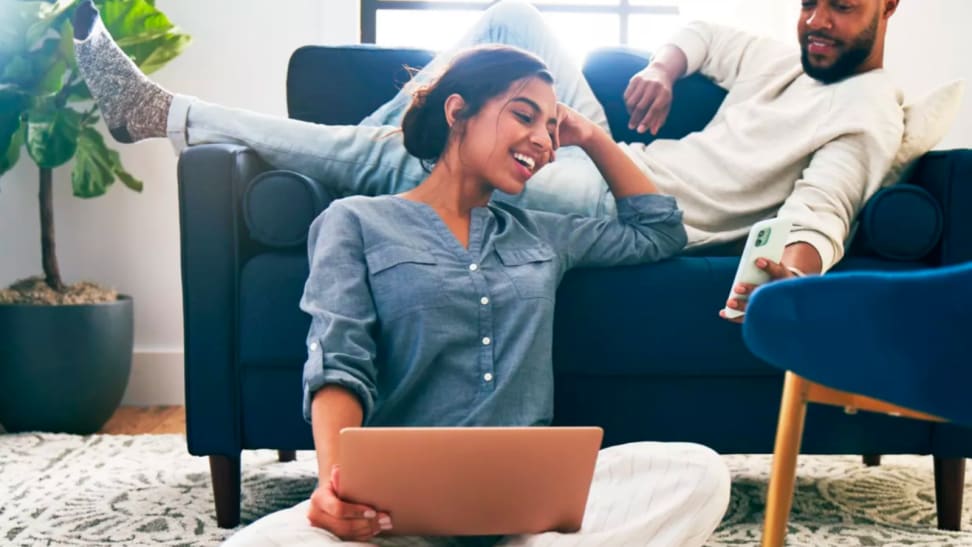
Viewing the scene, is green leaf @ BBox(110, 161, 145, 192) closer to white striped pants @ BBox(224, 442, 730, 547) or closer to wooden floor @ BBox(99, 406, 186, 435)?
wooden floor @ BBox(99, 406, 186, 435)

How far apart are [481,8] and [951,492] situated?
6.62 ft

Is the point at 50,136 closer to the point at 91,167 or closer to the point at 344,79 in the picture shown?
the point at 91,167

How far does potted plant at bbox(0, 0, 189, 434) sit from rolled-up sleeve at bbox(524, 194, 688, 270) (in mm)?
1426

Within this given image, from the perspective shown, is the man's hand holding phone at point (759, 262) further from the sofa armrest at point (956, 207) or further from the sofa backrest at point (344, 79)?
the sofa backrest at point (344, 79)

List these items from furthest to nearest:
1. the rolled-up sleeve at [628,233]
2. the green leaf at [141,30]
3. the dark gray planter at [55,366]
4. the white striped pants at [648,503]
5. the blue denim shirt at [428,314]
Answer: the green leaf at [141,30] → the dark gray planter at [55,366] → the rolled-up sleeve at [628,233] → the blue denim shirt at [428,314] → the white striped pants at [648,503]

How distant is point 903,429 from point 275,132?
1.11 metres

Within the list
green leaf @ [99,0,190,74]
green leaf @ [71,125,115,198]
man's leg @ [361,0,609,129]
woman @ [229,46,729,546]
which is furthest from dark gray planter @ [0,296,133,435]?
woman @ [229,46,729,546]

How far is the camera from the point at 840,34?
1.88 metres

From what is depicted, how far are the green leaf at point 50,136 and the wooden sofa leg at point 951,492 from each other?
1988mm

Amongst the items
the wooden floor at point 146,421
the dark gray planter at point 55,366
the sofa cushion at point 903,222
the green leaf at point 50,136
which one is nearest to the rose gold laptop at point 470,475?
the sofa cushion at point 903,222

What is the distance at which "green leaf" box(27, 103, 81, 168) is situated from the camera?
2.47m

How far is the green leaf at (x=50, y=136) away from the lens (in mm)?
2469

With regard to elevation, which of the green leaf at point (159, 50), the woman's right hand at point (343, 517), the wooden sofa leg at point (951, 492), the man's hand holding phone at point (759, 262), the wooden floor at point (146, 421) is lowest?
the wooden floor at point (146, 421)

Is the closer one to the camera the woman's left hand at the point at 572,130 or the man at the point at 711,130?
the woman's left hand at the point at 572,130
